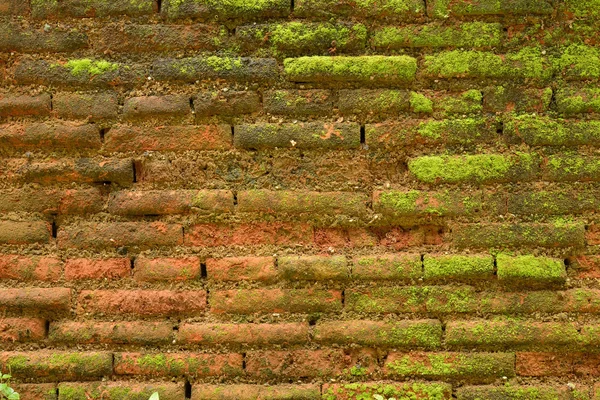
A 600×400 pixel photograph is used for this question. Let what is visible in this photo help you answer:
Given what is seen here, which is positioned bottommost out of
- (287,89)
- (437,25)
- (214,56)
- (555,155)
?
(555,155)

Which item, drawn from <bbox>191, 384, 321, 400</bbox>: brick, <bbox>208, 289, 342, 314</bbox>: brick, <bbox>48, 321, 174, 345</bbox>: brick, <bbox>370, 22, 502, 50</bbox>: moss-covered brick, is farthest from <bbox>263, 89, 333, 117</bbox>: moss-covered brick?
<bbox>191, 384, 321, 400</bbox>: brick

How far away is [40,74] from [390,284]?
1452 mm

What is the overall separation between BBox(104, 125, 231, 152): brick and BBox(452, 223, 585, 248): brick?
90cm

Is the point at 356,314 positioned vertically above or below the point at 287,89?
below

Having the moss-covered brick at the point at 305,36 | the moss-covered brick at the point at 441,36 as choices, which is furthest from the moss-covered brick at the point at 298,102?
the moss-covered brick at the point at 441,36

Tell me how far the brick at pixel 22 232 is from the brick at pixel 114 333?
31cm

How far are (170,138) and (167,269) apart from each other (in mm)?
465

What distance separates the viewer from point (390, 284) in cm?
179

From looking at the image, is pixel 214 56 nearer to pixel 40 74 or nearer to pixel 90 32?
pixel 90 32

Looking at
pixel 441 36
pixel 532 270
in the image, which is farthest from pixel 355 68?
pixel 532 270

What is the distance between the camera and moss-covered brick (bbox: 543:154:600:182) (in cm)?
178

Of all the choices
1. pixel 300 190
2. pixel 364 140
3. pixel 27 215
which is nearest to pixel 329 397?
pixel 300 190

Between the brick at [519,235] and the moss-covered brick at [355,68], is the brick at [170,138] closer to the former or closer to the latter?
the moss-covered brick at [355,68]

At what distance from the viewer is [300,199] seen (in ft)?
5.92
